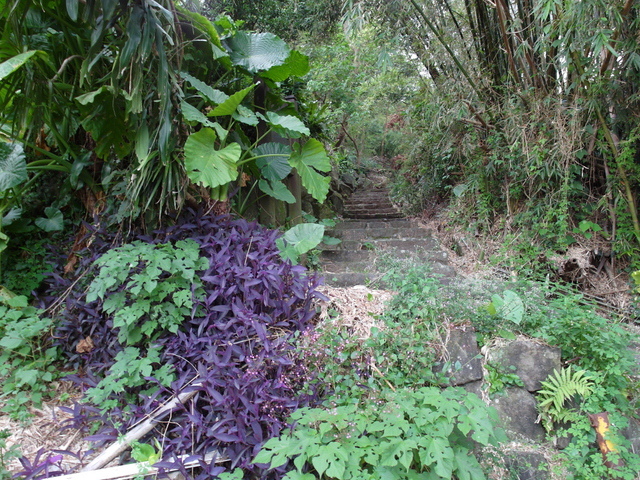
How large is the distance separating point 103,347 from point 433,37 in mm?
4252

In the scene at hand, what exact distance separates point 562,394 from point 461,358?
49 cm

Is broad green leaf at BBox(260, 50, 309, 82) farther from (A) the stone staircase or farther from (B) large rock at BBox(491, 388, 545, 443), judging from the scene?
(B) large rock at BBox(491, 388, 545, 443)

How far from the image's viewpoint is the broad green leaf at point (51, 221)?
2.38m

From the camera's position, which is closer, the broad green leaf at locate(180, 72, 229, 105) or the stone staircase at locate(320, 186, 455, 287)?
the broad green leaf at locate(180, 72, 229, 105)

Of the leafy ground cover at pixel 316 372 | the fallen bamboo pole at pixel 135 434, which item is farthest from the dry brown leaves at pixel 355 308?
the fallen bamboo pole at pixel 135 434

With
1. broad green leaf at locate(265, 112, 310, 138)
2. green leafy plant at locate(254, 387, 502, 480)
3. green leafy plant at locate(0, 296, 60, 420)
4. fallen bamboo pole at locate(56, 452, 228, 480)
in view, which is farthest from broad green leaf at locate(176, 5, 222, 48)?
fallen bamboo pole at locate(56, 452, 228, 480)

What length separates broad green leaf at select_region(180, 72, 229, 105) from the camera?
2.08 meters

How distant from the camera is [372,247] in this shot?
3857 millimetres

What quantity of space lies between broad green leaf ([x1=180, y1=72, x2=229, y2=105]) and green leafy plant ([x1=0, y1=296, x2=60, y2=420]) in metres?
1.54

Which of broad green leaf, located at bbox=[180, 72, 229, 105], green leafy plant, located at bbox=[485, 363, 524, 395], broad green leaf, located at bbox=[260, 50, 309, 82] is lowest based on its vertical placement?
green leafy plant, located at bbox=[485, 363, 524, 395]

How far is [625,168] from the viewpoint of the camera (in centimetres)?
276

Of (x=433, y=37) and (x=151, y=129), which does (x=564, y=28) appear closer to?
(x=433, y=37)

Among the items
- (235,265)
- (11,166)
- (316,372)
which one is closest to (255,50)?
(235,265)

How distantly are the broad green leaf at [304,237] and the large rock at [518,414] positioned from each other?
131 centimetres
